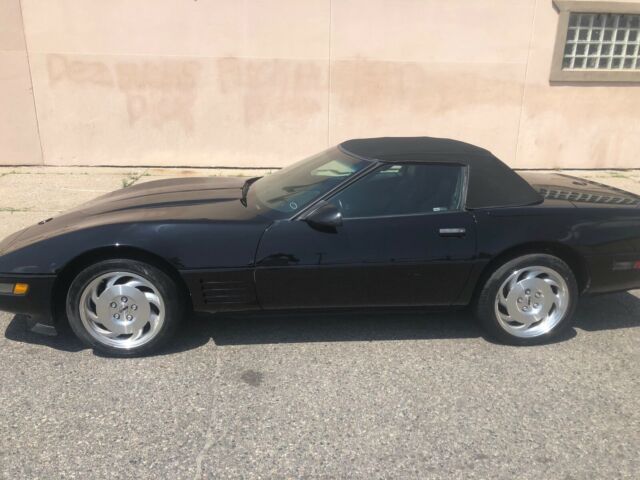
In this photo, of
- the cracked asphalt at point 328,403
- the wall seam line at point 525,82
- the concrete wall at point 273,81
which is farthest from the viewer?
the wall seam line at point 525,82

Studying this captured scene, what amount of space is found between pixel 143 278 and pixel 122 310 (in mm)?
242

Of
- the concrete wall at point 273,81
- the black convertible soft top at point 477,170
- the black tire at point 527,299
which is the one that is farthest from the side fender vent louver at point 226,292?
the concrete wall at point 273,81

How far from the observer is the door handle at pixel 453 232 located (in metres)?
3.34

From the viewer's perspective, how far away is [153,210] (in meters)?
3.51

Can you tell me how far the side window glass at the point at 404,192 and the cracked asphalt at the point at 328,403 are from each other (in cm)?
88

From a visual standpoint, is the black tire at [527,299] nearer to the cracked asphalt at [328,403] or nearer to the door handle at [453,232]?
the cracked asphalt at [328,403]

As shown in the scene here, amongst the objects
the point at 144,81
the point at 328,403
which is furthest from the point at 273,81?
the point at 328,403

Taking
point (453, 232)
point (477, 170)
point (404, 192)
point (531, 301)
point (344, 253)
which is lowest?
point (531, 301)

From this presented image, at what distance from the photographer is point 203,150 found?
923 cm

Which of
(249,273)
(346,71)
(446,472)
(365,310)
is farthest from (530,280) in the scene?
(346,71)

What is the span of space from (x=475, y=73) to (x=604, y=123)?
2.60 metres

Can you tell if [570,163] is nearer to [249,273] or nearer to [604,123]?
[604,123]

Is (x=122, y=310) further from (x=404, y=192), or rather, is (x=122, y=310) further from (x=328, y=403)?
(x=404, y=192)

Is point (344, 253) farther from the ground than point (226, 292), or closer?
farther from the ground
